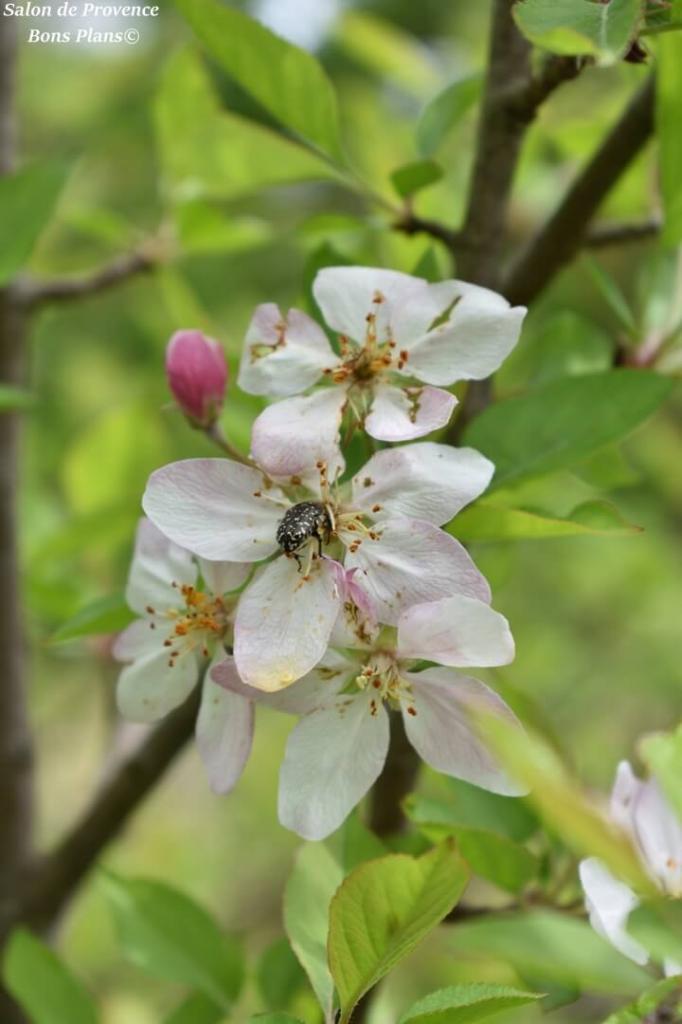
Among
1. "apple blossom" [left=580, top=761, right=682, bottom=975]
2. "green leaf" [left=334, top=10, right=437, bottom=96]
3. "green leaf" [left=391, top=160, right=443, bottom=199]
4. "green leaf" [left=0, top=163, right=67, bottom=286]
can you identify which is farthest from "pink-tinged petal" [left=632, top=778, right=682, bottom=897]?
"green leaf" [left=334, top=10, right=437, bottom=96]

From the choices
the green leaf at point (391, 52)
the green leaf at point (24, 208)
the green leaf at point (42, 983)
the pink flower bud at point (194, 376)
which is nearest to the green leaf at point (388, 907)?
the pink flower bud at point (194, 376)

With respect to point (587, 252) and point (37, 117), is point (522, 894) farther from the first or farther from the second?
point (37, 117)

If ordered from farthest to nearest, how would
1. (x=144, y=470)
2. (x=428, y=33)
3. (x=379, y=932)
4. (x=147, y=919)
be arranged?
(x=428, y=33), (x=144, y=470), (x=147, y=919), (x=379, y=932)

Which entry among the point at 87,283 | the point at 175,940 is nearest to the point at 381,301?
the point at 175,940

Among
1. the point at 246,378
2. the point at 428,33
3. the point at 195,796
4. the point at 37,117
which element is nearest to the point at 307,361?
the point at 246,378

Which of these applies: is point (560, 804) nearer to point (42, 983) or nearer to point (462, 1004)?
point (462, 1004)

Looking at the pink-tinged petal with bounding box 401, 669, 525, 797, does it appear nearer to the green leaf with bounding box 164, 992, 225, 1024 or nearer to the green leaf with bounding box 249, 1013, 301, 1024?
the green leaf with bounding box 249, 1013, 301, 1024

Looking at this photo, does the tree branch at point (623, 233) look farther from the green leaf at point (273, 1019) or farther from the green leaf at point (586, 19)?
the green leaf at point (273, 1019)
